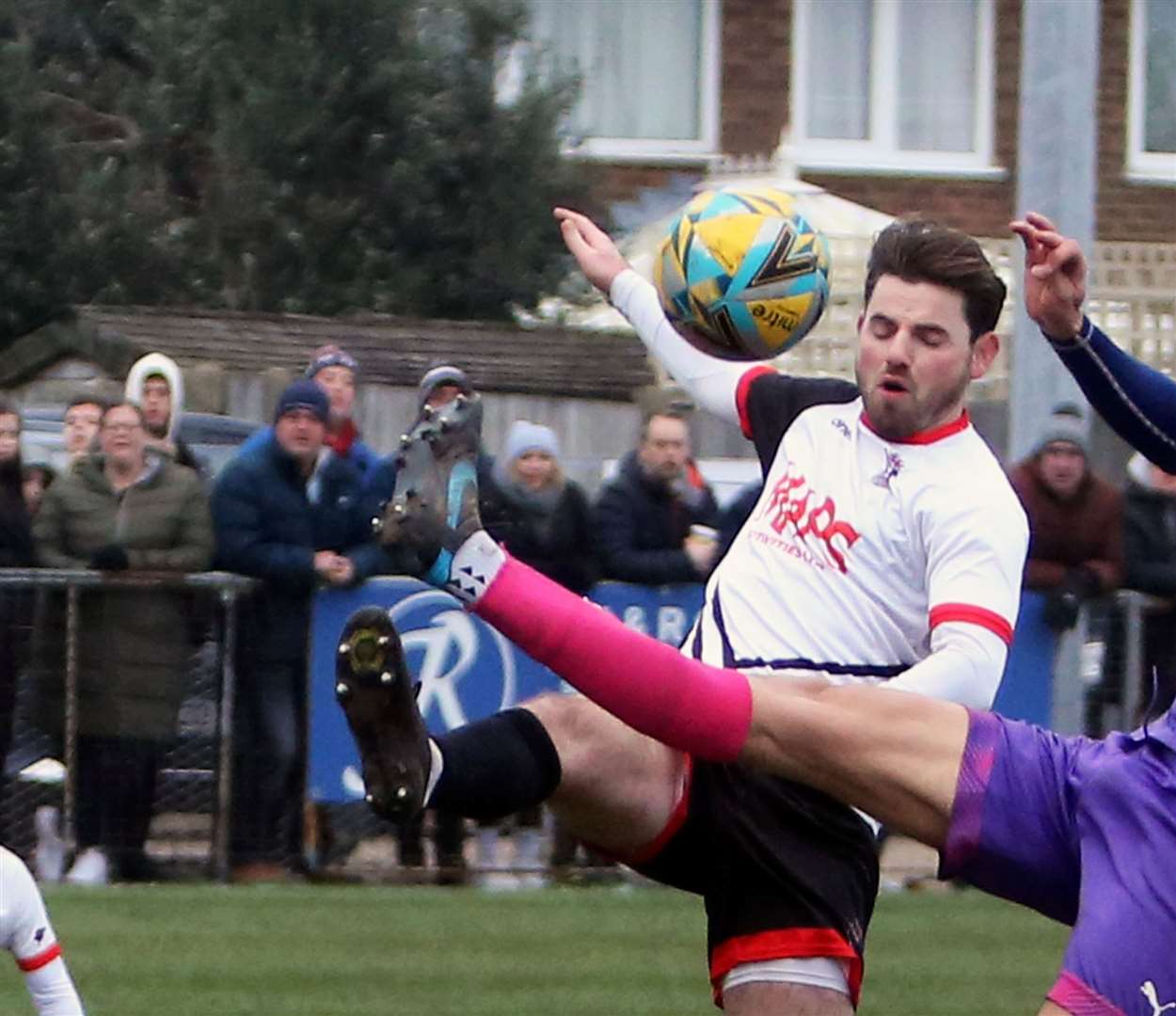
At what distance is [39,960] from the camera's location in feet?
19.3

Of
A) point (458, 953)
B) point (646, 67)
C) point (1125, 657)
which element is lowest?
point (458, 953)

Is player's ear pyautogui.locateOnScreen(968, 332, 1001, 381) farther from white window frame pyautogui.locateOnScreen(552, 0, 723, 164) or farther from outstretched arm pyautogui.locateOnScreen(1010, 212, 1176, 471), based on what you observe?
white window frame pyautogui.locateOnScreen(552, 0, 723, 164)

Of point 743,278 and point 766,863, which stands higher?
point 743,278

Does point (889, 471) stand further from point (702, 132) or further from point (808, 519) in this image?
point (702, 132)

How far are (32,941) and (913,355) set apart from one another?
7.00ft

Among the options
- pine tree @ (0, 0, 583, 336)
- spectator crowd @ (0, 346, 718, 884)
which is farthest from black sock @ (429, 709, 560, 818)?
pine tree @ (0, 0, 583, 336)

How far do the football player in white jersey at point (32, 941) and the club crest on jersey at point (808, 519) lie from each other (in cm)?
166

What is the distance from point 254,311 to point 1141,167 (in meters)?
8.00

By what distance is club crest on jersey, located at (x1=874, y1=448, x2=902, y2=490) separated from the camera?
5.61m

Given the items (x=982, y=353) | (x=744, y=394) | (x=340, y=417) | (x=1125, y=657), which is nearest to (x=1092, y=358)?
(x=982, y=353)

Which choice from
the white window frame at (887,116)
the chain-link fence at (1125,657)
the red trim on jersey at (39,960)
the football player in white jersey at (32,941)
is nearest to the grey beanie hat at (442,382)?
the football player in white jersey at (32,941)

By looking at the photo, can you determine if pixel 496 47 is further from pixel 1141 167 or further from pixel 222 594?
pixel 222 594

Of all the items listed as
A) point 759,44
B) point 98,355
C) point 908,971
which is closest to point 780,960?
point 908,971

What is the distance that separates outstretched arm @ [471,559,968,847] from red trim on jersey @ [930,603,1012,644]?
1.41 feet
